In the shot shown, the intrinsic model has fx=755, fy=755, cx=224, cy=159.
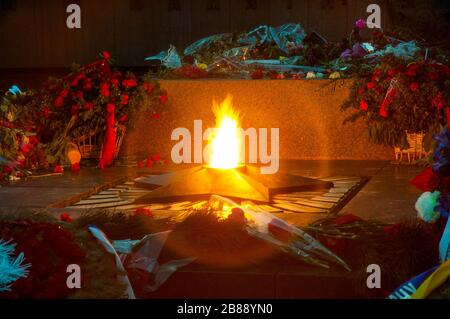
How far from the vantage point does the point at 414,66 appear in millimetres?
7031

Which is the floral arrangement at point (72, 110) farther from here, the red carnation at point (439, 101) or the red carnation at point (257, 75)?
the red carnation at point (439, 101)

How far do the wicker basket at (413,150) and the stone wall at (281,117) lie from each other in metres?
0.27

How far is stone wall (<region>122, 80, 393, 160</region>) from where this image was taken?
7.89 metres

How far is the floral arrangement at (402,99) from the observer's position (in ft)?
22.9

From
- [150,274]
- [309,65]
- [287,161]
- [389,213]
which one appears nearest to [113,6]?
[309,65]

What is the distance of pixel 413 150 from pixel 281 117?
1.43 meters

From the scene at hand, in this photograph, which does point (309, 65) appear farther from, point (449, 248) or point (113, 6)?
point (449, 248)

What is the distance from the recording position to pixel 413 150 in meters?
7.42

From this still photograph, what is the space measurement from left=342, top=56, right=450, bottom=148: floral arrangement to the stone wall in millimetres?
402

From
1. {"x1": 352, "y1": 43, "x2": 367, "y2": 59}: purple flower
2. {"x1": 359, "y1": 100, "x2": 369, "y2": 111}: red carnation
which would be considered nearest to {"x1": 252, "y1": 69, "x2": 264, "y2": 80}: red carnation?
{"x1": 352, "y1": 43, "x2": 367, "y2": 59}: purple flower

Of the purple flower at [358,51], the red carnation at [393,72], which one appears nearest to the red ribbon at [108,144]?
the red carnation at [393,72]

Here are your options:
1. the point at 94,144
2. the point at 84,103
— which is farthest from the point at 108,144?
the point at 84,103

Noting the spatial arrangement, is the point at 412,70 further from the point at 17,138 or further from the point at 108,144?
the point at 17,138

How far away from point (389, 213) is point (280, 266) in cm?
154
